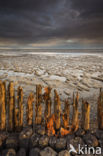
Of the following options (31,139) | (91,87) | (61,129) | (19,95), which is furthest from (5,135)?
(91,87)

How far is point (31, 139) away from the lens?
5.73 feet

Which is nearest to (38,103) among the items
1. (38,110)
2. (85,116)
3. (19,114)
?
(38,110)

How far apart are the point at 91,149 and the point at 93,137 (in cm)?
17

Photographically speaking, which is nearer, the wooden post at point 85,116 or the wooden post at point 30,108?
the wooden post at point 85,116

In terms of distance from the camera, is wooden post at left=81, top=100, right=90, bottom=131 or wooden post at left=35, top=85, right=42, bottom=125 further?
wooden post at left=35, top=85, right=42, bottom=125

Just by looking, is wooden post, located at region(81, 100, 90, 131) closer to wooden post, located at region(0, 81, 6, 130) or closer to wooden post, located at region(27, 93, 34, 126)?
wooden post, located at region(27, 93, 34, 126)

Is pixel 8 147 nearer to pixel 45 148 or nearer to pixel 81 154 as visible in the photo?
pixel 45 148

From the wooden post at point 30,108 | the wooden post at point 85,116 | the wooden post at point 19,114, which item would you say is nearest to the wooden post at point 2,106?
the wooden post at point 19,114

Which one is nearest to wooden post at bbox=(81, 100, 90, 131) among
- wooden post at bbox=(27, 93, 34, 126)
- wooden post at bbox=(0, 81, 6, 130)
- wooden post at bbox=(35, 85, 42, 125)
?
wooden post at bbox=(35, 85, 42, 125)

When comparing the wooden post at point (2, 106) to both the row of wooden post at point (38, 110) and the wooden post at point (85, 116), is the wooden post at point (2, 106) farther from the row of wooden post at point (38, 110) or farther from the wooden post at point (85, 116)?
the wooden post at point (85, 116)

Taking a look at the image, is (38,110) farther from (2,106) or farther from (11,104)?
(2,106)

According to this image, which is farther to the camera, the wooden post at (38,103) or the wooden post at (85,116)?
the wooden post at (38,103)

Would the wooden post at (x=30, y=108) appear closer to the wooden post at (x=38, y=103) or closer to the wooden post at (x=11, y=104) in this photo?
the wooden post at (x=38, y=103)

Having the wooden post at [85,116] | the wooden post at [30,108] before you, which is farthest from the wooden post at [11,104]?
the wooden post at [85,116]
